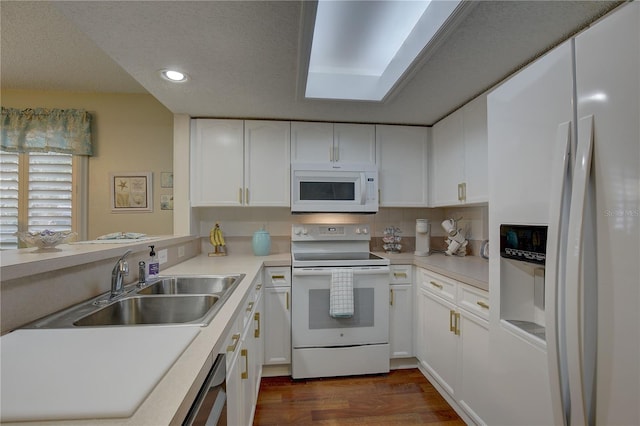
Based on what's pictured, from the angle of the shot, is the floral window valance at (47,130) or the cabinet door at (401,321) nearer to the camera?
the cabinet door at (401,321)

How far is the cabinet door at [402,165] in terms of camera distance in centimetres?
261

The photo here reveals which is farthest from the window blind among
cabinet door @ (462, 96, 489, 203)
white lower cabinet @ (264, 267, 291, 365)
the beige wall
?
cabinet door @ (462, 96, 489, 203)

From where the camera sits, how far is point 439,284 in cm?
193

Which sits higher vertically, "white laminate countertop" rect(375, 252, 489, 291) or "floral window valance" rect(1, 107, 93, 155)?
"floral window valance" rect(1, 107, 93, 155)

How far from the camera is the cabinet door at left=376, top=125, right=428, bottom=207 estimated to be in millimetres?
2607

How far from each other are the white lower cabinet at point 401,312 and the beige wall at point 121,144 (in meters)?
2.25


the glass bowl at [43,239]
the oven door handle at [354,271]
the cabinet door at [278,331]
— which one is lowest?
the cabinet door at [278,331]

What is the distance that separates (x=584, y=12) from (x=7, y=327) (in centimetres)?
241

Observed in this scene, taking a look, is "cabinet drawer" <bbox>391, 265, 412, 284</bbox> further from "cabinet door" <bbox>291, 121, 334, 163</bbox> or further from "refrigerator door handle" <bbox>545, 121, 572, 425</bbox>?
"refrigerator door handle" <bbox>545, 121, 572, 425</bbox>

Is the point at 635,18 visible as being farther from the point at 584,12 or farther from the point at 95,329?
the point at 95,329

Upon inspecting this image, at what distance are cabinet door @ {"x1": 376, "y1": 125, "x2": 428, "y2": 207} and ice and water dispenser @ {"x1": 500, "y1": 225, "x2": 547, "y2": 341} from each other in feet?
4.82

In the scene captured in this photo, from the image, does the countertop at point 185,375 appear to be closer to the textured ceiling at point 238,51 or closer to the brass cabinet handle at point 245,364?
the brass cabinet handle at point 245,364

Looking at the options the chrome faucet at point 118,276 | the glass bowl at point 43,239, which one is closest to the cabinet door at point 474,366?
the chrome faucet at point 118,276

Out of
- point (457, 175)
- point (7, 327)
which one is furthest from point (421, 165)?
point (7, 327)
